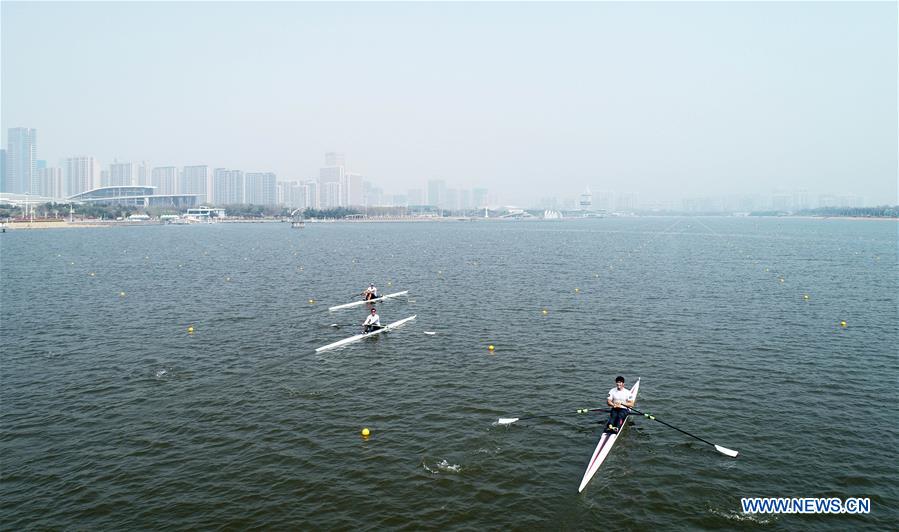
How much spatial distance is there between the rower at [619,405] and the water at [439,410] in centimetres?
76

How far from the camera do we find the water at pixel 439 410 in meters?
16.7

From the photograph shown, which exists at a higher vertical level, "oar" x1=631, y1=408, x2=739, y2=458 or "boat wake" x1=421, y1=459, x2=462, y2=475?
"oar" x1=631, y1=408, x2=739, y2=458

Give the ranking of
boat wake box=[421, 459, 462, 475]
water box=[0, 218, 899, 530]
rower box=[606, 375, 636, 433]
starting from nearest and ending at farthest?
water box=[0, 218, 899, 530], boat wake box=[421, 459, 462, 475], rower box=[606, 375, 636, 433]

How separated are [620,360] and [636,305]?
16.4 metres

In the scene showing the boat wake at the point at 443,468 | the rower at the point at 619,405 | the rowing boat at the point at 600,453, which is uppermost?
the rower at the point at 619,405

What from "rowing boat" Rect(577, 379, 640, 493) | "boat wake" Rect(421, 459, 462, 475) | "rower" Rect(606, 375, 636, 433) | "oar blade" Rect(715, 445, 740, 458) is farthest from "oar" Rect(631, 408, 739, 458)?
"boat wake" Rect(421, 459, 462, 475)

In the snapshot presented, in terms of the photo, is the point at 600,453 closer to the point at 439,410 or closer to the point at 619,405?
the point at 619,405

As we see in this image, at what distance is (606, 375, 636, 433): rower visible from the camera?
69.1 ft

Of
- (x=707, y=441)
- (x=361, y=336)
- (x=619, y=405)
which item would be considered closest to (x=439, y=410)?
(x=619, y=405)

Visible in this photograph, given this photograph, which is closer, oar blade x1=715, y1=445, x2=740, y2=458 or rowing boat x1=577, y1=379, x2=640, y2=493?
rowing boat x1=577, y1=379, x2=640, y2=493

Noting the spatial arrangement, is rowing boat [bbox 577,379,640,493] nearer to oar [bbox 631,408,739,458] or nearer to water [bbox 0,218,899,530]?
water [bbox 0,218,899,530]

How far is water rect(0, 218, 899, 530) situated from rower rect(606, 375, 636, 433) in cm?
76

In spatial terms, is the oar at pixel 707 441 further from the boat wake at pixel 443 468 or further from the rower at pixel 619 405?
the boat wake at pixel 443 468

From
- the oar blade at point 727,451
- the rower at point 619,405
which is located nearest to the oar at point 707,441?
the oar blade at point 727,451
